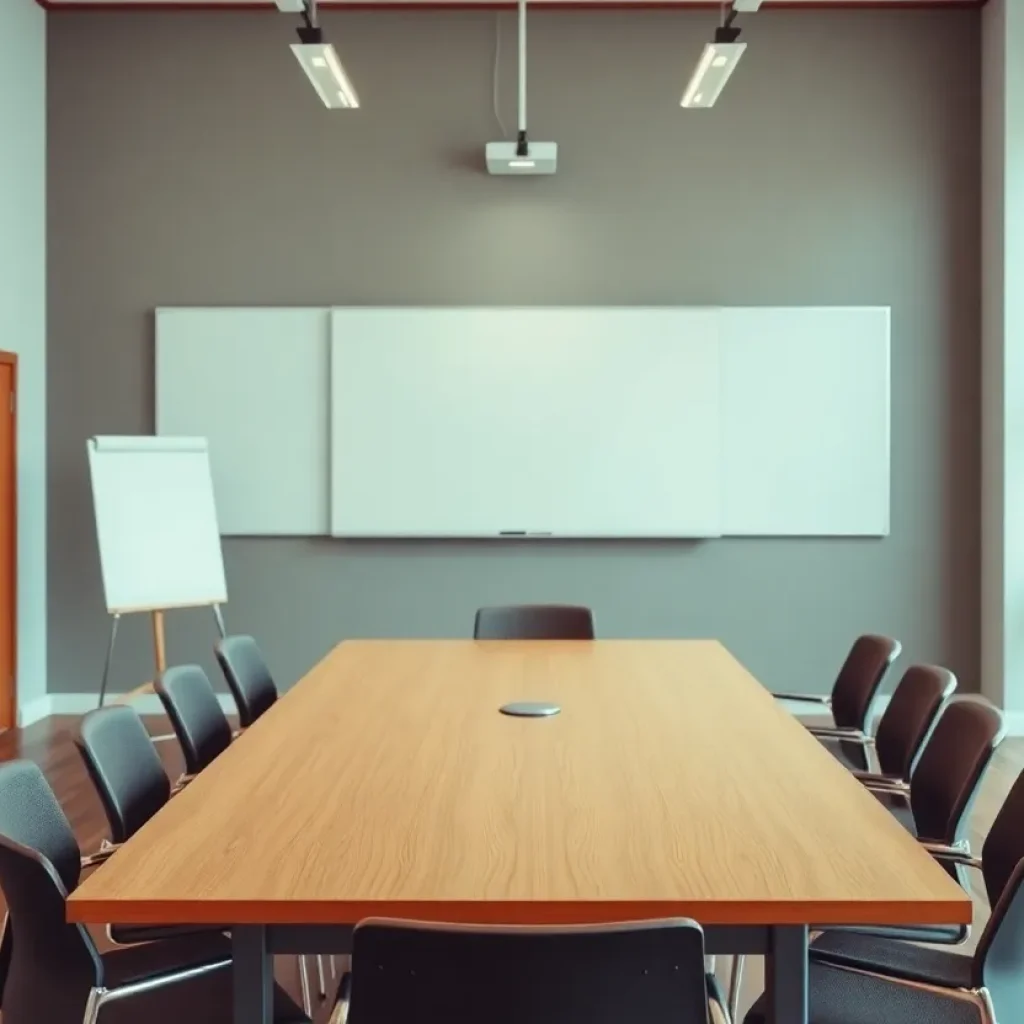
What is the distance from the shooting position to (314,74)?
4430mm

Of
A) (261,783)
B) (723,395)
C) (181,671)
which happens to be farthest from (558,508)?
(261,783)

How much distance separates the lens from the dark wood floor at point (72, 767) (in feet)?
14.3

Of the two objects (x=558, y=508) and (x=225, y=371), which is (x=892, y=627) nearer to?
(x=558, y=508)

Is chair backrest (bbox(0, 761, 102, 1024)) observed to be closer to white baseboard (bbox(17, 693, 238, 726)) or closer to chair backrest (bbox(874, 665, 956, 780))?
chair backrest (bbox(874, 665, 956, 780))

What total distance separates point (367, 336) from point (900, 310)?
3132 mm

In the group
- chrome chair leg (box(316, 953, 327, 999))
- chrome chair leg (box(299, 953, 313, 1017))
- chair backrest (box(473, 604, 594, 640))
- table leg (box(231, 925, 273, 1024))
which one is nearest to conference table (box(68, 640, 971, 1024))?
table leg (box(231, 925, 273, 1024))

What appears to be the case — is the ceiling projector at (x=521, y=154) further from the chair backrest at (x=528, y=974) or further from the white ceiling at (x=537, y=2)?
the chair backrest at (x=528, y=974)

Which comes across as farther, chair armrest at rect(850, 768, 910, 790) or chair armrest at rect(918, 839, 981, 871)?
chair armrest at rect(850, 768, 910, 790)

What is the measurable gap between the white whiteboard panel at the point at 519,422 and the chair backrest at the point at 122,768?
141 inches

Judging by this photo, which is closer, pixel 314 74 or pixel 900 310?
pixel 314 74

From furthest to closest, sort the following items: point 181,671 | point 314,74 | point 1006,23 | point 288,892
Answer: point 1006,23
point 314,74
point 181,671
point 288,892

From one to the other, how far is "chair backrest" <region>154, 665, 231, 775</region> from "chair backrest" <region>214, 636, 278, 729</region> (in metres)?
0.18

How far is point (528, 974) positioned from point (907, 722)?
215 centimetres

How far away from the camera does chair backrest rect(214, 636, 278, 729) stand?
3.74 meters
